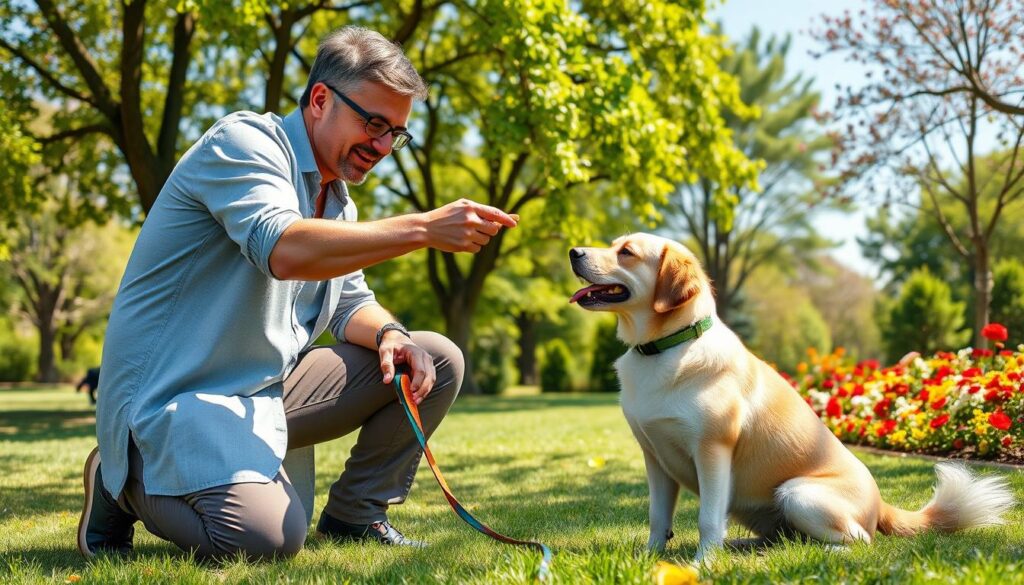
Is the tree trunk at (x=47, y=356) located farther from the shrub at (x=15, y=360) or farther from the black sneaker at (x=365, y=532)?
the black sneaker at (x=365, y=532)

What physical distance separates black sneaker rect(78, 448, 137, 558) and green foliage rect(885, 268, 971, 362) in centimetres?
2508

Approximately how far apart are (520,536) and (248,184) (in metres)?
1.96

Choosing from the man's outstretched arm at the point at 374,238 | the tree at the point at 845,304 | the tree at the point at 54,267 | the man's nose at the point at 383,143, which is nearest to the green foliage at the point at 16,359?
the tree at the point at 54,267

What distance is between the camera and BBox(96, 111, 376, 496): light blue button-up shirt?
3.03 meters

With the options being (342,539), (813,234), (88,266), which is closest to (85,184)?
(342,539)

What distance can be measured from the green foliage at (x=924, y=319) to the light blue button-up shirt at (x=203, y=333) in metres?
24.9

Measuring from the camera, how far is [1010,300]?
24297 millimetres

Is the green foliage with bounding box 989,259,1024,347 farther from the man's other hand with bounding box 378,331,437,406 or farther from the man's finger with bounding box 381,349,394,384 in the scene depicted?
the man's finger with bounding box 381,349,394,384

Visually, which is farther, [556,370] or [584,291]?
[556,370]

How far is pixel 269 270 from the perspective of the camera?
9.30ft

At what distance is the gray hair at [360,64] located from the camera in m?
3.25

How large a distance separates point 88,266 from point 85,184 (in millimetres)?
23912

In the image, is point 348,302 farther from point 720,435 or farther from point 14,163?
point 14,163

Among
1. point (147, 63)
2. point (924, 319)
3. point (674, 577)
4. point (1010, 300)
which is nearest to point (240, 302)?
point (674, 577)
